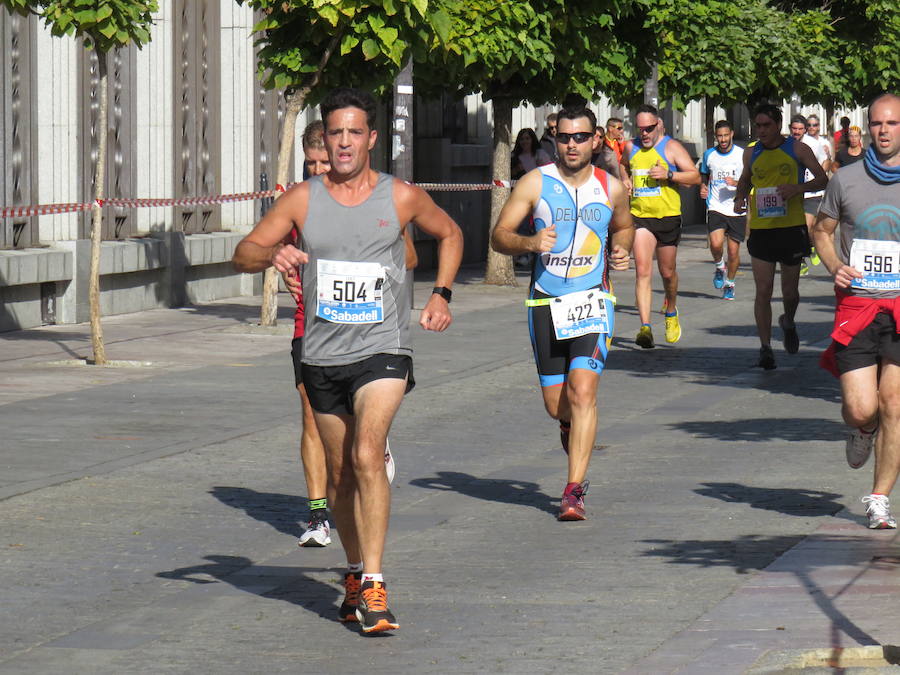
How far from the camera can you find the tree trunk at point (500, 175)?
73.8 ft

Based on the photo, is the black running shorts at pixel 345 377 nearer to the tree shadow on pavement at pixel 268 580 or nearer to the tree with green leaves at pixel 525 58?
the tree shadow on pavement at pixel 268 580

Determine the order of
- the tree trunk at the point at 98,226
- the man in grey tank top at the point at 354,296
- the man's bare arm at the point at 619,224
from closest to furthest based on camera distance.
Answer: the man in grey tank top at the point at 354,296 → the man's bare arm at the point at 619,224 → the tree trunk at the point at 98,226

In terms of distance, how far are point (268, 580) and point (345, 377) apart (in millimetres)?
1077

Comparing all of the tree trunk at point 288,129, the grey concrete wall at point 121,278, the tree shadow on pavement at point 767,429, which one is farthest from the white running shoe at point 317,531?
the grey concrete wall at point 121,278

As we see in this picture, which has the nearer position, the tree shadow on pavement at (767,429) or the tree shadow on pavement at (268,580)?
the tree shadow on pavement at (268,580)

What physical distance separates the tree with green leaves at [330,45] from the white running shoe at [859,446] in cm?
775

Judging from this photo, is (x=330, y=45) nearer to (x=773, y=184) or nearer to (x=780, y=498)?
(x=773, y=184)

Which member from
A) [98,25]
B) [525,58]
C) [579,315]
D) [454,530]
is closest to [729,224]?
[525,58]

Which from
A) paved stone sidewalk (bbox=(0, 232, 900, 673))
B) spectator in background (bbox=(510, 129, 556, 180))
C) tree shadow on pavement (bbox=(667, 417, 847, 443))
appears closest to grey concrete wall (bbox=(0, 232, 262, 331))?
paved stone sidewalk (bbox=(0, 232, 900, 673))

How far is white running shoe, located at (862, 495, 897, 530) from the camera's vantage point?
26.1 feet

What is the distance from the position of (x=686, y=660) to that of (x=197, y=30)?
15855 millimetres

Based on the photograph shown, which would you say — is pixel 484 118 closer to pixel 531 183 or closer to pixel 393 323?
pixel 531 183

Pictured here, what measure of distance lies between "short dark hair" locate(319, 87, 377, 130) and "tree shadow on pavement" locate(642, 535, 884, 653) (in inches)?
82.4

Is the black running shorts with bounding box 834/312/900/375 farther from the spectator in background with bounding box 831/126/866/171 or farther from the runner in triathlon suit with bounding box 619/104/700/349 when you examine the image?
the spectator in background with bounding box 831/126/866/171
